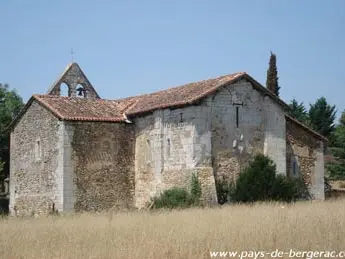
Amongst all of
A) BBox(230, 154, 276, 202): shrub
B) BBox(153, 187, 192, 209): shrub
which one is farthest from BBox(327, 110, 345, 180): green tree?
BBox(153, 187, 192, 209): shrub

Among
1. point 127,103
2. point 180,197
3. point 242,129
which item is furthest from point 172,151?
point 127,103

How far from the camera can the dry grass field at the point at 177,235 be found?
38.7 ft

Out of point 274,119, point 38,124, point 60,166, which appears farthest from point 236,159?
point 38,124

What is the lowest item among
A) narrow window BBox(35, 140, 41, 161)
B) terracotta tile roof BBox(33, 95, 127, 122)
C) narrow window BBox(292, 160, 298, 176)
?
narrow window BBox(292, 160, 298, 176)

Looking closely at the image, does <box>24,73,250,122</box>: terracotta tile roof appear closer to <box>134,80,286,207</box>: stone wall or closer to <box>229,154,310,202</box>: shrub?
<box>134,80,286,207</box>: stone wall

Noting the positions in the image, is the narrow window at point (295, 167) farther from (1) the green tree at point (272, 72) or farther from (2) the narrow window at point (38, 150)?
(1) the green tree at point (272, 72)

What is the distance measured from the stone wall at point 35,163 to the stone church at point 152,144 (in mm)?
50

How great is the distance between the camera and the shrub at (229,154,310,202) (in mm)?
25266

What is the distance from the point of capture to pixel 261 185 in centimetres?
2544

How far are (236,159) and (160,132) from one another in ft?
11.6

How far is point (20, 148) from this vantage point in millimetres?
31984

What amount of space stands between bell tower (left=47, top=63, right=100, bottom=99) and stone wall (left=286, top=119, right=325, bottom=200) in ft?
43.9

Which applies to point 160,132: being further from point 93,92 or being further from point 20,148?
point 93,92

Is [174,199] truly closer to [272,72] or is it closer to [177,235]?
[177,235]
